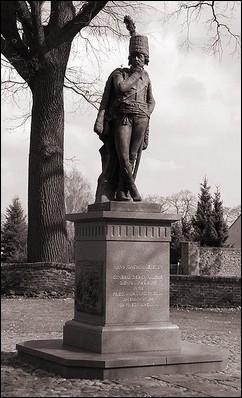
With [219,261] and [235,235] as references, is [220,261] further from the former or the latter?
[235,235]

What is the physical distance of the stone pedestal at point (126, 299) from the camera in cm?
798

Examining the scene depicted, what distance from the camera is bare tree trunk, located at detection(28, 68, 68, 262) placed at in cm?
2011

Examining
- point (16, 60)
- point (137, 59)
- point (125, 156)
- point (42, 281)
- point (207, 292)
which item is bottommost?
point (207, 292)

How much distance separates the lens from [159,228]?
28.0 ft

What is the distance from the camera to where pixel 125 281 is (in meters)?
8.27

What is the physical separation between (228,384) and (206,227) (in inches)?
1394

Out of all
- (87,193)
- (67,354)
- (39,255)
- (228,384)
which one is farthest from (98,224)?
(87,193)

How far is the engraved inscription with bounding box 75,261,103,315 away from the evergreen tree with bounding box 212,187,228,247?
33.5 meters

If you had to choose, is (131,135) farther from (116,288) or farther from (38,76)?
(38,76)

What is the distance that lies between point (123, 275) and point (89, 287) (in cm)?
56

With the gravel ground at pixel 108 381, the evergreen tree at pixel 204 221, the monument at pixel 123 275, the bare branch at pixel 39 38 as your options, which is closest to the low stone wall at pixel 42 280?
the gravel ground at pixel 108 381

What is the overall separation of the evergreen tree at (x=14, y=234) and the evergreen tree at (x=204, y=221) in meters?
10.8

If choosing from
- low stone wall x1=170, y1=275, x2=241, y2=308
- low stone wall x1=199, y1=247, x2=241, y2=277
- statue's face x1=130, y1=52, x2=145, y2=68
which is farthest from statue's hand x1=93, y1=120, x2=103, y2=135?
low stone wall x1=199, y1=247, x2=241, y2=277

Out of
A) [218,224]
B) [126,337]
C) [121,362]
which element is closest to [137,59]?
[126,337]
